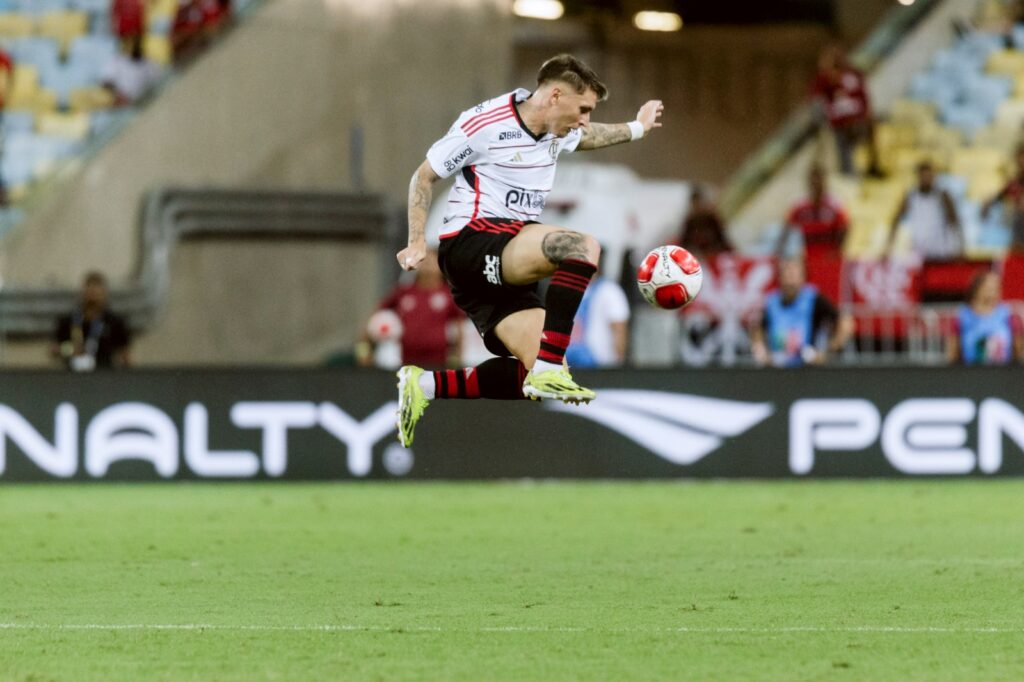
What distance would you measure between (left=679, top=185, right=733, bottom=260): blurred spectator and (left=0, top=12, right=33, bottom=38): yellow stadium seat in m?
7.67

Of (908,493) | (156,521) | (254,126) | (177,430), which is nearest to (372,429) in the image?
(177,430)

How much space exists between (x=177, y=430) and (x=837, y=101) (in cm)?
1063

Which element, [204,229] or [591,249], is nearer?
[591,249]

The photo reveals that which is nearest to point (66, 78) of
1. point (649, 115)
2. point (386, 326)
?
point (386, 326)

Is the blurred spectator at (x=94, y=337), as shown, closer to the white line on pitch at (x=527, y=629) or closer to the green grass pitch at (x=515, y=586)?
the green grass pitch at (x=515, y=586)

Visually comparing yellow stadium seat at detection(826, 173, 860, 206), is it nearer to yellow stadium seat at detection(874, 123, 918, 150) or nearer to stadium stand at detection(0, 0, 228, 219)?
yellow stadium seat at detection(874, 123, 918, 150)

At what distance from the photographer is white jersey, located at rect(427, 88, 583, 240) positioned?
8.55 metres

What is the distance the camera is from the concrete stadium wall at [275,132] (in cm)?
1889

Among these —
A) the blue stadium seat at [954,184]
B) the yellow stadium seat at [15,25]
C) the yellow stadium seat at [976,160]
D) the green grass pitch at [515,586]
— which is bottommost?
the green grass pitch at [515,586]

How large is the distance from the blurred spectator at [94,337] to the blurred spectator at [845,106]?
31.5 ft

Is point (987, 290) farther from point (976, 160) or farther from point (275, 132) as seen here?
point (275, 132)

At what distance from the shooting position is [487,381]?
898cm

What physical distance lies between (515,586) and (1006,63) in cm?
1638

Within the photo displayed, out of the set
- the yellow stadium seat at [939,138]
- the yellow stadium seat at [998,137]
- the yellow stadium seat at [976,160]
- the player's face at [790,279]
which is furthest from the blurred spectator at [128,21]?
the yellow stadium seat at [998,137]
